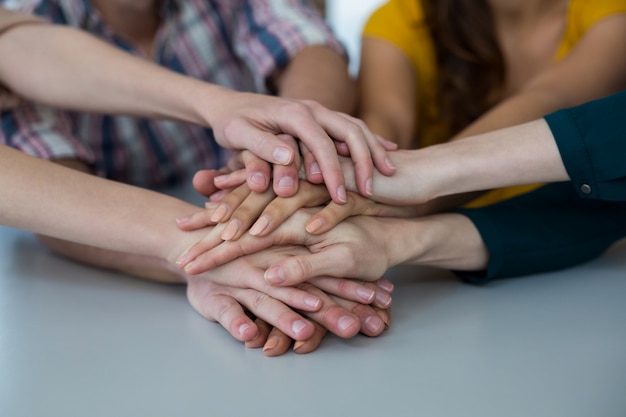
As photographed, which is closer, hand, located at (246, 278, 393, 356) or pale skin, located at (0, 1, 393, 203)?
hand, located at (246, 278, 393, 356)

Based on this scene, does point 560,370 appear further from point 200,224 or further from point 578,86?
point 578,86

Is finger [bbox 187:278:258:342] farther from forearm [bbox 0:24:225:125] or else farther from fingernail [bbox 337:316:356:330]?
forearm [bbox 0:24:225:125]

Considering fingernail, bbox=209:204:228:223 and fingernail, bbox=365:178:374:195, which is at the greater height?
fingernail, bbox=365:178:374:195

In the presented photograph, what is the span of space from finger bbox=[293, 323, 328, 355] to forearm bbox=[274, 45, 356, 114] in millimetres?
551

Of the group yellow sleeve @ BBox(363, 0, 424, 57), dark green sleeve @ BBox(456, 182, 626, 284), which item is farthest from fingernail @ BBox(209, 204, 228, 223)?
yellow sleeve @ BBox(363, 0, 424, 57)

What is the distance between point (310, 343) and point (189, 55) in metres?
0.94

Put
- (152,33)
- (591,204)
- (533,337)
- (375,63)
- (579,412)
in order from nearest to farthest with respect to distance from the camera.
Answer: (579,412)
(533,337)
(591,204)
(375,63)
(152,33)

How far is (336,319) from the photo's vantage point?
35.7 inches

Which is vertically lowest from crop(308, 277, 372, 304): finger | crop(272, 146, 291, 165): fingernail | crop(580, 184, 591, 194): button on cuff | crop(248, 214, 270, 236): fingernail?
crop(308, 277, 372, 304): finger

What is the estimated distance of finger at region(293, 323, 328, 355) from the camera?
2.91 feet

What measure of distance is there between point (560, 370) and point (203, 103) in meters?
0.65

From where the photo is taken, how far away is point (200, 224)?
1004mm

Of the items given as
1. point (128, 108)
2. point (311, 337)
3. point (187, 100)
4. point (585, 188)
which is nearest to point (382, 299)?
point (311, 337)

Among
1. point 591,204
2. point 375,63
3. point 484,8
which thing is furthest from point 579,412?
point 484,8
